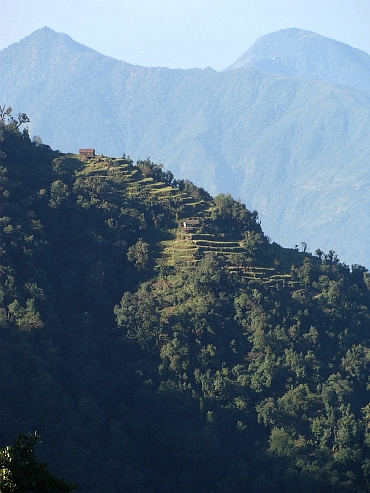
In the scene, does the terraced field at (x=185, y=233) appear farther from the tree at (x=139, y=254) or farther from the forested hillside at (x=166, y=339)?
the tree at (x=139, y=254)

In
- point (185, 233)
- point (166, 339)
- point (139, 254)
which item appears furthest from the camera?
point (185, 233)

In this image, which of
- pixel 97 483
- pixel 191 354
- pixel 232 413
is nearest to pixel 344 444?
pixel 232 413

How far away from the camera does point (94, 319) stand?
56219mm

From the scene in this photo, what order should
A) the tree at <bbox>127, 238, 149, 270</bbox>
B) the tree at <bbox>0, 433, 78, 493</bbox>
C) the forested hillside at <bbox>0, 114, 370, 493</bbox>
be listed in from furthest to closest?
the tree at <bbox>127, 238, 149, 270</bbox>, the forested hillside at <bbox>0, 114, 370, 493</bbox>, the tree at <bbox>0, 433, 78, 493</bbox>

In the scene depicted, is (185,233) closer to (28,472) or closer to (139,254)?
(139,254)

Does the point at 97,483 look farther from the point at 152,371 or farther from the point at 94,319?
the point at 94,319

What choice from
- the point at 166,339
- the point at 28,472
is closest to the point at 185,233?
the point at 166,339

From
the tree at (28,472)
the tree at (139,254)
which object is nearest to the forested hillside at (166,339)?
the tree at (139,254)

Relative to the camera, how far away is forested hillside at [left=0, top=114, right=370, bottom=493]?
4788 centimetres

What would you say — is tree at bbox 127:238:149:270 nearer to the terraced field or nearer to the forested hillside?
the forested hillside

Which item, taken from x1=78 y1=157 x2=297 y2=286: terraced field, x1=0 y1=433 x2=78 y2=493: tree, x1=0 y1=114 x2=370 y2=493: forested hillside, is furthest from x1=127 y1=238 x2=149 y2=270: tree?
x1=0 y1=433 x2=78 y2=493: tree

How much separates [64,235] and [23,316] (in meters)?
10.0

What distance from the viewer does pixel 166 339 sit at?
5438cm

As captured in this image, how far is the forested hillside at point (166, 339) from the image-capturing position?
47875 mm
